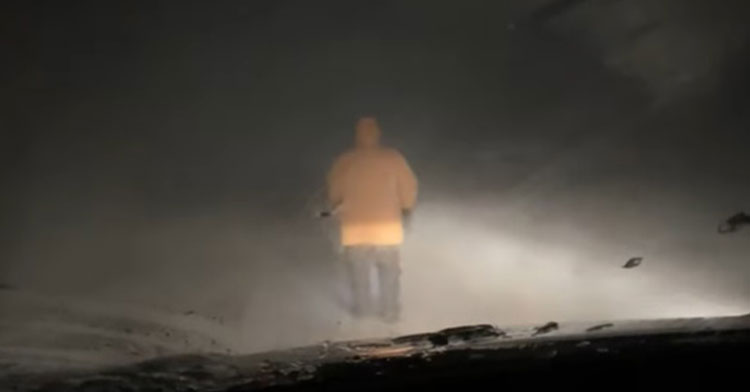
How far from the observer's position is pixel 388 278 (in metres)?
3.37

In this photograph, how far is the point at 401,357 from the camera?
193 cm

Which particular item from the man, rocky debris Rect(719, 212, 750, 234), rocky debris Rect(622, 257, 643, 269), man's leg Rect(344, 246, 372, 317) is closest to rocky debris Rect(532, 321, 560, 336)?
the man

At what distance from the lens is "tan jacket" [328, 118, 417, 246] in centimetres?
329

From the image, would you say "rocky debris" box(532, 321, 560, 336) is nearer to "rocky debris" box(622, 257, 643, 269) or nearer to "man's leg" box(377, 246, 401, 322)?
"man's leg" box(377, 246, 401, 322)

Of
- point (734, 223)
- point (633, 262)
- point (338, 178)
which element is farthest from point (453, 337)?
point (734, 223)

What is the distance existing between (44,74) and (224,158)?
93cm

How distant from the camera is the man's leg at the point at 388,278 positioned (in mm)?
3314

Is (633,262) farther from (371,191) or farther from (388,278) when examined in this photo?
(371,191)

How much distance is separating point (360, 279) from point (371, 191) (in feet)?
1.11

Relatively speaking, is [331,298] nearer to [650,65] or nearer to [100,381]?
[100,381]

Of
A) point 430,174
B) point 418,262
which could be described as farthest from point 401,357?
point 430,174

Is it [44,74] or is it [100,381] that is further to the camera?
[44,74]

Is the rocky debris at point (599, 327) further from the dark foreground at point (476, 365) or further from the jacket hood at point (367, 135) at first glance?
the jacket hood at point (367, 135)

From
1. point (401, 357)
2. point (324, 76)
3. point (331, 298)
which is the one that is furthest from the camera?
point (324, 76)
